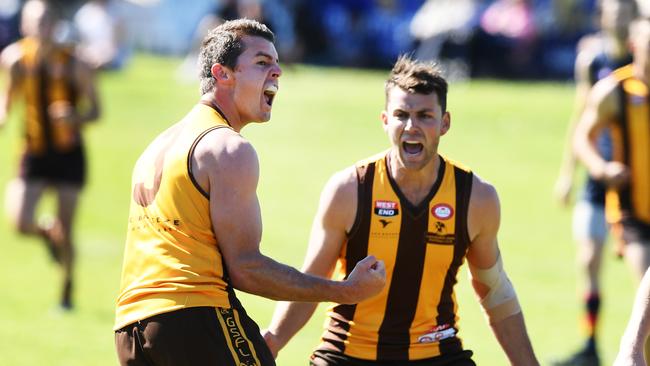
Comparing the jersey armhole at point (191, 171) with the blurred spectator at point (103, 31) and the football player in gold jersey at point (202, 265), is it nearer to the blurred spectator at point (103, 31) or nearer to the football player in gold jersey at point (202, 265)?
the football player in gold jersey at point (202, 265)

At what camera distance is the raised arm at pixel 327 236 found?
5.80m

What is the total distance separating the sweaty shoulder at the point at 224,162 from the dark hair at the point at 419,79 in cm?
113

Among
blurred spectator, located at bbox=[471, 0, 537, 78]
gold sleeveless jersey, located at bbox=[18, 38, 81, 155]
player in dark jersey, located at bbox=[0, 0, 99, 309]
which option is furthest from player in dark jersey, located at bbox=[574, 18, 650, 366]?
blurred spectator, located at bbox=[471, 0, 537, 78]

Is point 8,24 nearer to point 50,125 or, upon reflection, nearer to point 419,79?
point 50,125

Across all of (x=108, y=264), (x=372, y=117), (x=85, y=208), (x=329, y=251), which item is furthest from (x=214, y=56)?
(x=372, y=117)

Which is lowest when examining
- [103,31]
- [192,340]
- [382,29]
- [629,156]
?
[192,340]

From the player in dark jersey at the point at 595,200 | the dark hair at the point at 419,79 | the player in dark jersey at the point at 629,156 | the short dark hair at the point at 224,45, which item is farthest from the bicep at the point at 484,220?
the player in dark jersey at the point at 595,200

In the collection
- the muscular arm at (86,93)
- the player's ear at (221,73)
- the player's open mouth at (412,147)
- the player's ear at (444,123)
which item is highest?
the muscular arm at (86,93)

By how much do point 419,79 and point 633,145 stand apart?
2.99 m

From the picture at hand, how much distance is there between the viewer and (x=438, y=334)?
5.84m

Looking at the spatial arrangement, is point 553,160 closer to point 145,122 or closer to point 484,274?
point 145,122

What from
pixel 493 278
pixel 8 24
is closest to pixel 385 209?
pixel 493 278

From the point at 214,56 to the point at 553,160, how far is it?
1392cm

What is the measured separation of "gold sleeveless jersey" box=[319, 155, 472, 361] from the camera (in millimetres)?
5824
